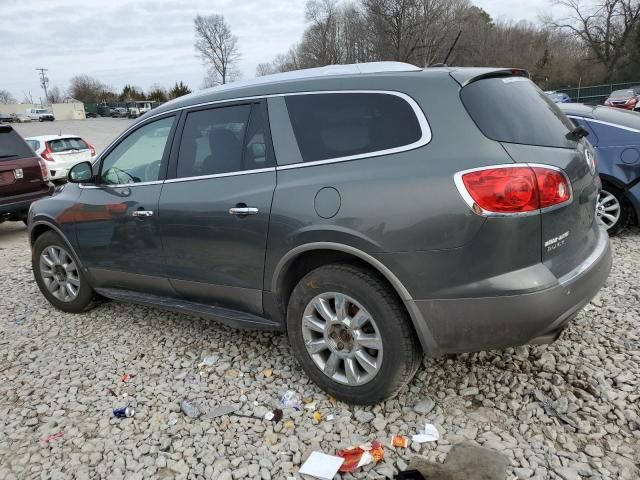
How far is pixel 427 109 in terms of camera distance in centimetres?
247

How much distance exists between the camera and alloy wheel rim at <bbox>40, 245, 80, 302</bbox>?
4488 mm

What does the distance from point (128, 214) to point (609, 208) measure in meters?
5.03

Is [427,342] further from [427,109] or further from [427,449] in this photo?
[427,109]

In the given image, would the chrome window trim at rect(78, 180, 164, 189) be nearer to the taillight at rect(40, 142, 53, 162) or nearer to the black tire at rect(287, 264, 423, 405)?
the black tire at rect(287, 264, 423, 405)

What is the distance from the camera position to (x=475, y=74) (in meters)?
2.58

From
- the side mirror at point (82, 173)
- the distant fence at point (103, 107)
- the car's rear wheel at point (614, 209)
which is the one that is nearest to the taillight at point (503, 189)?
the side mirror at point (82, 173)

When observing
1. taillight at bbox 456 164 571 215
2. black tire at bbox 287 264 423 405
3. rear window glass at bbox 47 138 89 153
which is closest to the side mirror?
black tire at bbox 287 264 423 405

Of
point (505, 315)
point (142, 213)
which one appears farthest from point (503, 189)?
point (142, 213)

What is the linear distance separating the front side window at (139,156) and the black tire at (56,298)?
90 cm

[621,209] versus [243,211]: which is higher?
[243,211]

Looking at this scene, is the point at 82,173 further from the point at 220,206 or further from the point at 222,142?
the point at 220,206

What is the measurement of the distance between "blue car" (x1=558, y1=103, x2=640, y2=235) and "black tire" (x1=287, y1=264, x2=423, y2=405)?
3.86 m

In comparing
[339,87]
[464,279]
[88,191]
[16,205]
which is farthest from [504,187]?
[16,205]

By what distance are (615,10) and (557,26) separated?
227 inches
